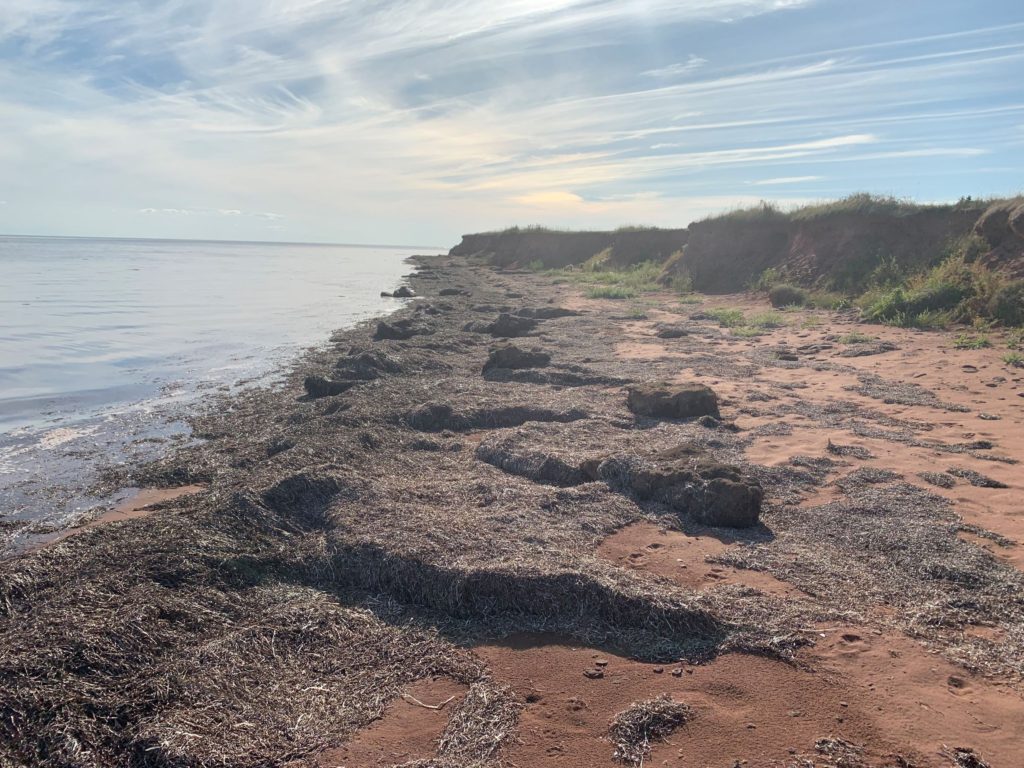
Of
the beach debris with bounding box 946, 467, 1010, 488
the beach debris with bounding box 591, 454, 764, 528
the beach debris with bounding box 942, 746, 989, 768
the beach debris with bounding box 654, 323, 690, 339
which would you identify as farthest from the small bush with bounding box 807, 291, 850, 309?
the beach debris with bounding box 942, 746, 989, 768

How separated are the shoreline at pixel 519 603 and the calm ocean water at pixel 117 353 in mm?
1735

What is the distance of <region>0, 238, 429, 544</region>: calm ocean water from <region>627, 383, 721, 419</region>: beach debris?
252 inches

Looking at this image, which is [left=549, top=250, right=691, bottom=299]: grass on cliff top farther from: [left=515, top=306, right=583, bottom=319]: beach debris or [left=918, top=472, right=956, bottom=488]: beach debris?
[left=918, top=472, right=956, bottom=488]: beach debris

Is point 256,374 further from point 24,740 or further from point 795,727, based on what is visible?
point 795,727

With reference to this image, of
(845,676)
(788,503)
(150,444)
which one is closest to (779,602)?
(845,676)

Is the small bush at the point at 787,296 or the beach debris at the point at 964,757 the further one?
the small bush at the point at 787,296

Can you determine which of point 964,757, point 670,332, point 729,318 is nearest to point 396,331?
point 670,332

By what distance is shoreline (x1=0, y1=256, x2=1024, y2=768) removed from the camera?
3193mm

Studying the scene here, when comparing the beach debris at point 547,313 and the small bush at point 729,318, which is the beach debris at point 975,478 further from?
the beach debris at point 547,313

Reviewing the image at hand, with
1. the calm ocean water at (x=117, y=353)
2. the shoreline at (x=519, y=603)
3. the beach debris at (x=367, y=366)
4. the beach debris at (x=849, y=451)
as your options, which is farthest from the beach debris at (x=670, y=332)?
the calm ocean water at (x=117, y=353)

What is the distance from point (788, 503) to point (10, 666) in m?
5.61

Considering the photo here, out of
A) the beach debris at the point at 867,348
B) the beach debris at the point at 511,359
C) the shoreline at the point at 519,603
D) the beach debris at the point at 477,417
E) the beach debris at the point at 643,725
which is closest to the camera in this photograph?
the beach debris at the point at 643,725

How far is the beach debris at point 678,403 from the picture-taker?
844 centimetres

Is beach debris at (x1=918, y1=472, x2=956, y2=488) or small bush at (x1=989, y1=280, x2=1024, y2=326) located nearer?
beach debris at (x1=918, y1=472, x2=956, y2=488)
